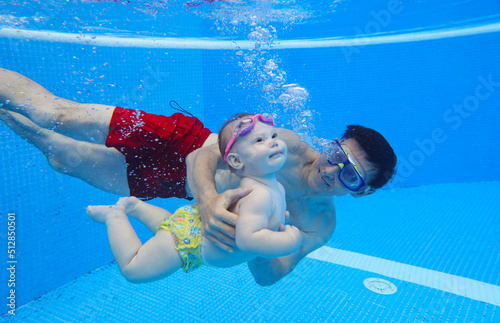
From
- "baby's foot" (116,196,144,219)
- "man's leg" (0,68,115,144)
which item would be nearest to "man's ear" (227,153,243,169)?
"baby's foot" (116,196,144,219)

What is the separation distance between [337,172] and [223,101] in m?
5.07

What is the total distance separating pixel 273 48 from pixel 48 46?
18.6 ft

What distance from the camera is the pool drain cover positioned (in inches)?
159

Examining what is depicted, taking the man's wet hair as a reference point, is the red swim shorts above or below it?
below

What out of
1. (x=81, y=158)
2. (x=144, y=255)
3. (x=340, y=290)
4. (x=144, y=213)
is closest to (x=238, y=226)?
(x=144, y=255)

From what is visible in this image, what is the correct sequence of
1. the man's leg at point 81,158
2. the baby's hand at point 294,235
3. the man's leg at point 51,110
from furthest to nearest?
the man's leg at point 81,158, the man's leg at point 51,110, the baby's hand at point 294,235

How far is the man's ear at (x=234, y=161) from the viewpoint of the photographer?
2285mm

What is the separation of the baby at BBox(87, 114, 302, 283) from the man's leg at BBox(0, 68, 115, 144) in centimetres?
75

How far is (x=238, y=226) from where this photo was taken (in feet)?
6.45

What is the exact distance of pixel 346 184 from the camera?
110 inches

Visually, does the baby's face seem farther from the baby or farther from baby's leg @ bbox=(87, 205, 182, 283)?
baby's leg @ bbox=(87, 205, 182, 283)

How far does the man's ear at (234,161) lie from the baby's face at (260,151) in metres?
0.03

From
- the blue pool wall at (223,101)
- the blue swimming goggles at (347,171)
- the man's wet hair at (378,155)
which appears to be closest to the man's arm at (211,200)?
the blue swimming goggles at (347,171)

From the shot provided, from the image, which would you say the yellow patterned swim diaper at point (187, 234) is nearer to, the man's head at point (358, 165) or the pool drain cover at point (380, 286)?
the man's head at point (358, 165)
